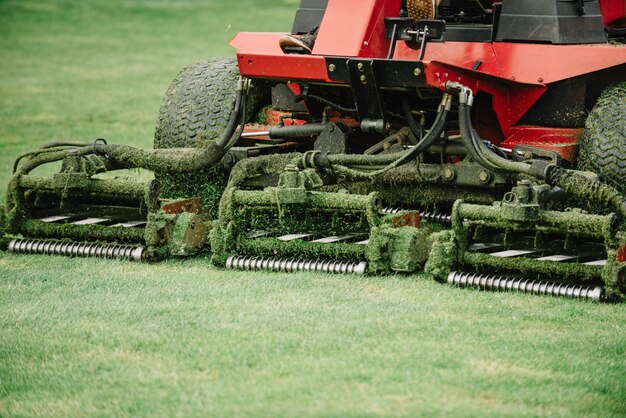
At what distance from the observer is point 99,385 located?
445 centimetres

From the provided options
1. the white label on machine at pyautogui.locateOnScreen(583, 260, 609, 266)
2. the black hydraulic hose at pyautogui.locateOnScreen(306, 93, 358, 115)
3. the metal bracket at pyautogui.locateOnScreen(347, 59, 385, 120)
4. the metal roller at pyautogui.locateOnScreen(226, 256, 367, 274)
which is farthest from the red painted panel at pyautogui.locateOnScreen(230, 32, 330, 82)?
the white label on machine at pyautogui.locateOnScreen(583, 260, 609, 266)

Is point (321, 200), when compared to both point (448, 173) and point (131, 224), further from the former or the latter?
point (131, 224)

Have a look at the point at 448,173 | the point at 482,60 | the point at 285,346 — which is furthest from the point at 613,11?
the point at 285,346

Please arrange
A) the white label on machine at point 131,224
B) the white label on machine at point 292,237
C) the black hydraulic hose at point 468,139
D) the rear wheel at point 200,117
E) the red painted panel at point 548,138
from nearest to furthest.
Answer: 1. the black hydraulic hose at point 468,139
2. the white label on machine at point 292,237
3. the red painted panel at point 548,138
4. the white label on machine at point 131,224
5. the rear wheel at point 200,117

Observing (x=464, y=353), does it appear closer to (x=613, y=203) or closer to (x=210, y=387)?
(x=210, y=387)

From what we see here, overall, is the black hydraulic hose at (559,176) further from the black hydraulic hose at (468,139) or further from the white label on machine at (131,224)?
the white label on machine at (131,224)

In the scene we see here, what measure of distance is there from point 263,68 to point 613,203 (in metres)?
2.04

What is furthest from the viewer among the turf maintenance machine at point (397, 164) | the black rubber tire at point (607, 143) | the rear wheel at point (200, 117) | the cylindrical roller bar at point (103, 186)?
the rear wheel at point (200, 117)

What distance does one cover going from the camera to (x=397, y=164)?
6.26 m

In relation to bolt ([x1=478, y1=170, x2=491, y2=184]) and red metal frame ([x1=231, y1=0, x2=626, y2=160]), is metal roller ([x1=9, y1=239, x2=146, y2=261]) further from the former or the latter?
bolt ([x1=478, y1=170, x2=491, y2=184])

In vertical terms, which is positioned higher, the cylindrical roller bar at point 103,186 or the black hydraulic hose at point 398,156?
the black hydraulic hose at point 398,156

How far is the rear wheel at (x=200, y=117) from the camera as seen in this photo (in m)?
7.15

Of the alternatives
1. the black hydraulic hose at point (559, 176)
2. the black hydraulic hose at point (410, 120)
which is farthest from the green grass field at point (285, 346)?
the black hydraulic hose at point (410, 120)

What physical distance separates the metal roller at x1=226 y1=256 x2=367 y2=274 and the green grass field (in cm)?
9
